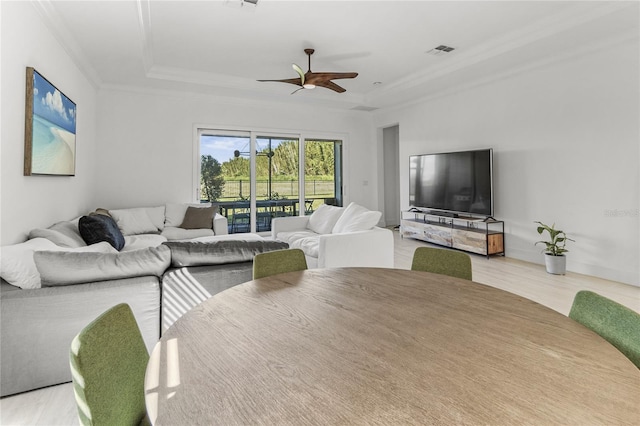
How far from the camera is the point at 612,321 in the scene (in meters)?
0.91

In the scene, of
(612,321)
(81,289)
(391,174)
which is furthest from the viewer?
(391,174)

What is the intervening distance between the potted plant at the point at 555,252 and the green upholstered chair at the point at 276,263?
3.51m

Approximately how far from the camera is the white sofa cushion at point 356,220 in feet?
12.1

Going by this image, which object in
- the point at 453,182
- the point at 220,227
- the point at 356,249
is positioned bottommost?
the point at 356,249

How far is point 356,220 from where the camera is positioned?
378 cm

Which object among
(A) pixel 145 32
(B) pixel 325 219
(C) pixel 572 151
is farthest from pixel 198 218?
(C) pixel 572 151

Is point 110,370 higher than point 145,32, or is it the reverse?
point 145,32

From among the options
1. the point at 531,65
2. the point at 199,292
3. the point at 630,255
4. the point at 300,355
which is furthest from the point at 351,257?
the point at 531,65

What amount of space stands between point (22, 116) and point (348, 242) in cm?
288

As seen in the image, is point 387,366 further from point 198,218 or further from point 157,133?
point 157,133

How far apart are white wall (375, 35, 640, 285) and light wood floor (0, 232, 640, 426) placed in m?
0.36

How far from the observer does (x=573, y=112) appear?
406 centimetres

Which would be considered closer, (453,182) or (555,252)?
(555,252)

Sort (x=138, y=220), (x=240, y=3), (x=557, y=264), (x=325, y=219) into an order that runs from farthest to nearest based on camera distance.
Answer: (x=138, y=220), (x=325, y=219), (x=557, y=264), (x=240, y=3)
